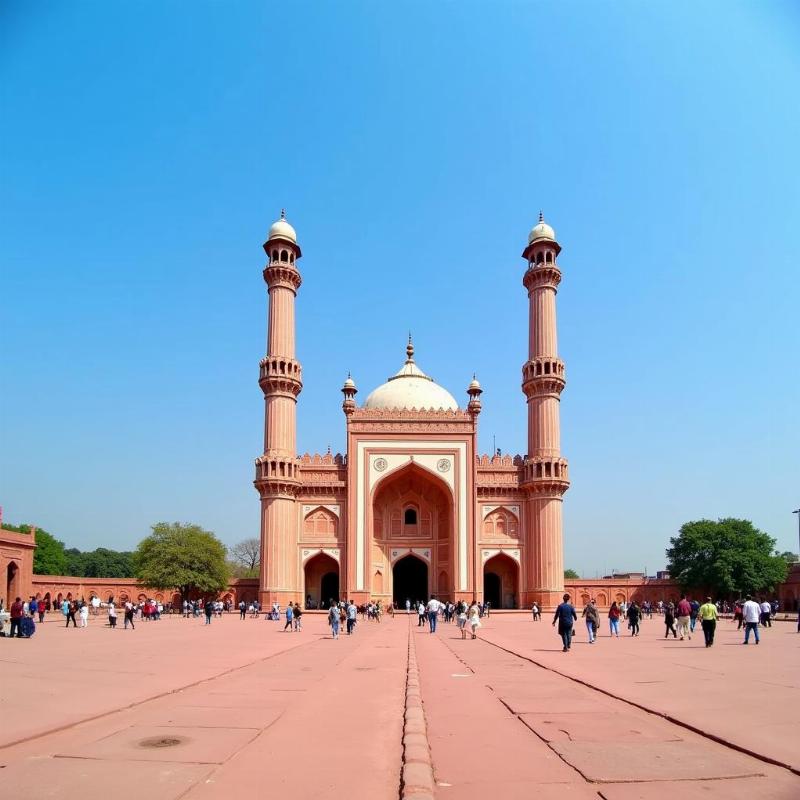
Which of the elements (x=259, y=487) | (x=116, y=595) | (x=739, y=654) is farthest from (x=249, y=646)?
(x=116, y=595)

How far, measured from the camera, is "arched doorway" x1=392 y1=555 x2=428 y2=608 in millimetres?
48219

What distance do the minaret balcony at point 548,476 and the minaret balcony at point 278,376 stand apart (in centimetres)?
1387

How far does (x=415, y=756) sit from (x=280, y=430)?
3910 cm

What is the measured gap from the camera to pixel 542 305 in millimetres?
47062

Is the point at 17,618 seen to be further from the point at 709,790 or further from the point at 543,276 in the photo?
the point at 543,276

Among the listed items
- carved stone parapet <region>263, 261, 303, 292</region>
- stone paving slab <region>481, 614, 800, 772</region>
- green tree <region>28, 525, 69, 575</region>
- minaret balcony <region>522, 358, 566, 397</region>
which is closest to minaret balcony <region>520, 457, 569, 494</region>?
minaret balcony <region>522, 358, 566, 397</region>

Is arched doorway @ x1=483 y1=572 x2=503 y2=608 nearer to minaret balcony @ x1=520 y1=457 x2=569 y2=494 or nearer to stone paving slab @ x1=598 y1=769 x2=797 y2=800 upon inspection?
minaret balcony @ x1=520 y1=457 x2=569 y2=494

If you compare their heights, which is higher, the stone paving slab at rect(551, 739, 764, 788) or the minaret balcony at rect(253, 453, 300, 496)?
the minaret balcony at rect(253, 453, 300, 496)

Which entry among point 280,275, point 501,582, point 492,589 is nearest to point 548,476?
point 501,582

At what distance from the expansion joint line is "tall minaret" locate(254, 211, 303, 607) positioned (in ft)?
112

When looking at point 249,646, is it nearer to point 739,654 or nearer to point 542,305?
point 739,654

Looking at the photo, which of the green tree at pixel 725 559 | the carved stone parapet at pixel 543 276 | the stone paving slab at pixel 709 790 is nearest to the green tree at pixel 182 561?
the carved stone parapet at pixel 543 276

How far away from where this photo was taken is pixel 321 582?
46.8 m

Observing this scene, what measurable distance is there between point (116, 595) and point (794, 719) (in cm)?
5449
